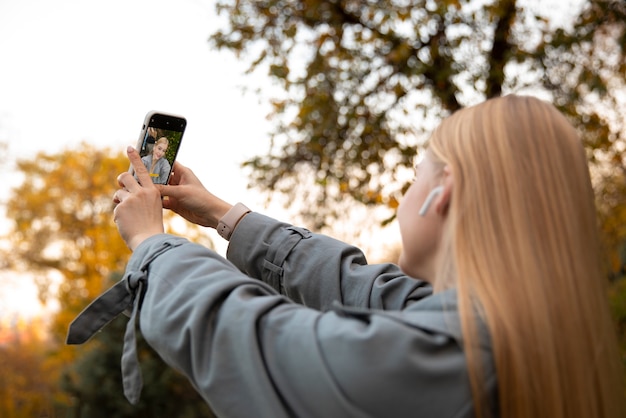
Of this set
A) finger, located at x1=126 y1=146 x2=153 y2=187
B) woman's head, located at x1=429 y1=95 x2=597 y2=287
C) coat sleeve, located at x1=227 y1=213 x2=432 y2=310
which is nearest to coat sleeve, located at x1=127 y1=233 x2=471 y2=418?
woman's head, located at x1=429 y1=95 x2=597 y2=287

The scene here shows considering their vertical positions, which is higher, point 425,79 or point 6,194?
point 425,79

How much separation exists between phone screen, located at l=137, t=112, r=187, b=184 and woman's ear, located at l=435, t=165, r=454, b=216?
64 cm

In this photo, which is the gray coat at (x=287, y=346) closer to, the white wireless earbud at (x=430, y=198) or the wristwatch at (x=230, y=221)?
the white wireless earbud at (x=430, y=198)

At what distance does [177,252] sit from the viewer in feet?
3.19

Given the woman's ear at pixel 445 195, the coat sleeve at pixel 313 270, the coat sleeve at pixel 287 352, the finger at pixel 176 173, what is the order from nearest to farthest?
Result: the coat sleeve at pixel 287 352
the woman's ear at pixel 445 195
the coat sleeve at pixel 313 270
the finger at pixel 176 173

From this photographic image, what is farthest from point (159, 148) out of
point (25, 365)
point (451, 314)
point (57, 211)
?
point (57, 211)

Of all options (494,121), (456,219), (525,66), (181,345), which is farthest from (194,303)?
(525,66)

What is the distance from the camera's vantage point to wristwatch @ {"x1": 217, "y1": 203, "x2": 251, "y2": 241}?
1.38 meters

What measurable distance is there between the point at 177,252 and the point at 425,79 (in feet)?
9.71

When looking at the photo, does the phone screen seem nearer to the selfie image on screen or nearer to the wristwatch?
the selfie image on screen

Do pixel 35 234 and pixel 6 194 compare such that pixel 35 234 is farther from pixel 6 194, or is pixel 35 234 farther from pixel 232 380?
pixel 232 380

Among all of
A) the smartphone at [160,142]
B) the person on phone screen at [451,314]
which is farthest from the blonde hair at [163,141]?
the person on phone screen at [451,314]

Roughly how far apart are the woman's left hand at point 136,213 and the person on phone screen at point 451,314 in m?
0.07

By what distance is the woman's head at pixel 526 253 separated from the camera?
32.2 inches
